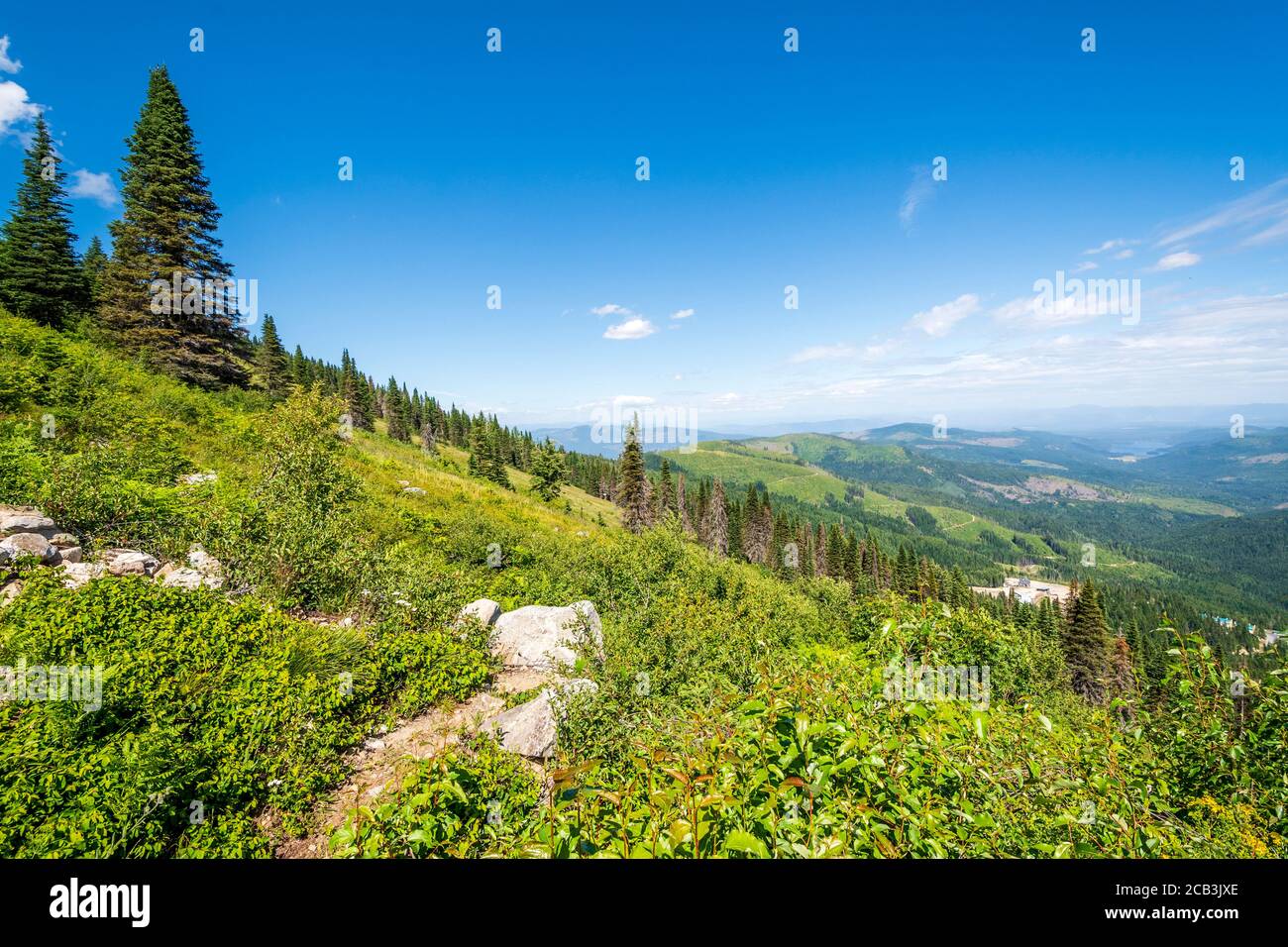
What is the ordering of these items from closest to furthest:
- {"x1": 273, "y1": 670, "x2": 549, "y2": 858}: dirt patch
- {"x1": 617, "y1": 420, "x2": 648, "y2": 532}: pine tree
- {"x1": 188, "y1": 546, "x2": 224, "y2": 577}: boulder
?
1. {"x1": 273, "y1": 670, "x2": 549, "y2": 858}: dirt patch
2. {"x1": 188, "y1": 546, "x2": 224, "y2": 577}: boulder
3. {"x1": 617, "y1": 420, "x2": 648, "y2": 532}: pine tree

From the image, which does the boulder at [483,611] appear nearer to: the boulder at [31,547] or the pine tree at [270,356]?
the boulder at [31,547]

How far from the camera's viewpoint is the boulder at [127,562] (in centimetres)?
1037

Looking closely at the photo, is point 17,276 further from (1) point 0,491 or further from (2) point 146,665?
(2) point 146,665

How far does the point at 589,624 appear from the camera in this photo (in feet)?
45.4

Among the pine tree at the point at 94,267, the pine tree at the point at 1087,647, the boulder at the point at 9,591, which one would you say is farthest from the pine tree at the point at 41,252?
the pine tree at the point at 1087,647

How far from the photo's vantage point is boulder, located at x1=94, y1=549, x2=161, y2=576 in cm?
1037

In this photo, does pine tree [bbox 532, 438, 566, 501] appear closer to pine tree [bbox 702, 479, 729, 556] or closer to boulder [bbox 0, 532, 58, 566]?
pine tree [bbox 702, 479, 729, 556]

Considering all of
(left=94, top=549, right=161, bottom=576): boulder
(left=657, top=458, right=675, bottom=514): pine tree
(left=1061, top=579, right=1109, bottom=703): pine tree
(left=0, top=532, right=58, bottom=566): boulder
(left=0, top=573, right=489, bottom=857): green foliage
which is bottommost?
(left=1061, top=579, right=1109, bottom=703): pine tree

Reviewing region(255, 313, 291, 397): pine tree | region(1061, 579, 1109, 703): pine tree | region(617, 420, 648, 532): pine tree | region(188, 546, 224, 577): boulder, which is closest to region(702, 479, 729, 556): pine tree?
region(617, 420, 648, 532): pine tree

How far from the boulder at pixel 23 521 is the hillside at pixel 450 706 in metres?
0.49

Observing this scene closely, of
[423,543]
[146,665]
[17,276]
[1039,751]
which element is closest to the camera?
[1039,751]

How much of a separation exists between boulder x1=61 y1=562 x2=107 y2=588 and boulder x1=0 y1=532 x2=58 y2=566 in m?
0.28
